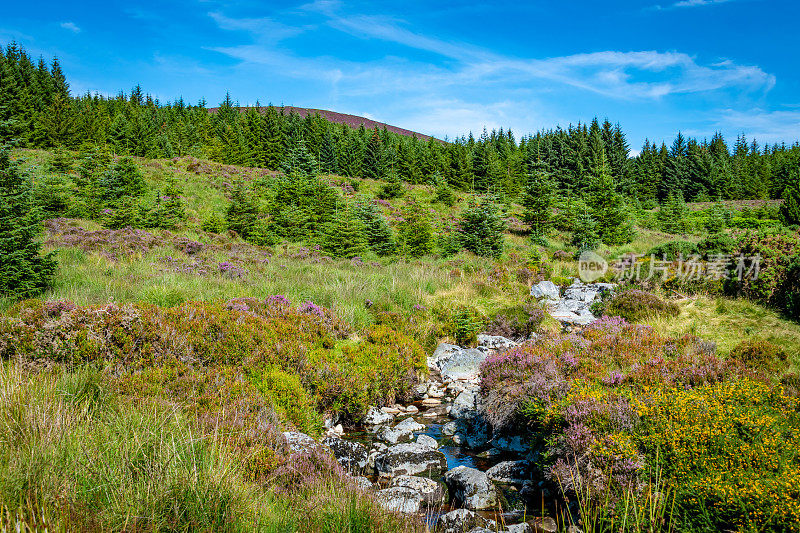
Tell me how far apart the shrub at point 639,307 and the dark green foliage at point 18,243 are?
12940mm

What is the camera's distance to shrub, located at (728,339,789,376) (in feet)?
20.8

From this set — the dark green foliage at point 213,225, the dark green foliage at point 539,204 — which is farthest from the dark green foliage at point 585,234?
the dark green foliage at point 213,225

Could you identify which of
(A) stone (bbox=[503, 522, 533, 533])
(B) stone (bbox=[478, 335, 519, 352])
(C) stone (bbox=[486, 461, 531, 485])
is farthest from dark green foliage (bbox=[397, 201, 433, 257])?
(A) stone (bbox=[503, 522, 533, 533])

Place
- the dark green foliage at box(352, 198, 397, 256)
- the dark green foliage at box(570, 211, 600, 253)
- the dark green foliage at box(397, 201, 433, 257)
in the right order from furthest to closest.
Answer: the dark green foliage at box(570, 211, 600, 253) < the dark green foliage at box(352, 198, 397, 256) < the dark green foliage at box(397, 201, 433, 257)

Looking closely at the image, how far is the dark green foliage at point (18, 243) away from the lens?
8.19m

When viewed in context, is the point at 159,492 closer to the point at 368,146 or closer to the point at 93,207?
the point at 93,207

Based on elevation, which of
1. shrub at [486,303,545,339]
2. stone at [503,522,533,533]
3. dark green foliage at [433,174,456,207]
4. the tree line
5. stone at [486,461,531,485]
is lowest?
stone at [486,461,531,485]

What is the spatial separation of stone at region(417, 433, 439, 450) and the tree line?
87.2 feet

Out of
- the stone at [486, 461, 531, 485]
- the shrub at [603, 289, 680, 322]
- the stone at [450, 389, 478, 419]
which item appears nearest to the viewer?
the stone at [486, 461, 531, 485]

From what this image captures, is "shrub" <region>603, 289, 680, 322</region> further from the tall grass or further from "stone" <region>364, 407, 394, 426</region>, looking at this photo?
the tall grass

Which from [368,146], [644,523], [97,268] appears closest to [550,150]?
[368,146]

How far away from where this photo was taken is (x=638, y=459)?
3.99m

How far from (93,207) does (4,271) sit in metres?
14.9

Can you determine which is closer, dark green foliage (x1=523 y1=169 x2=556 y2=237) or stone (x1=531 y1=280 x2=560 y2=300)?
stone (x1=531 y1=280 x2=560 y2=300)
